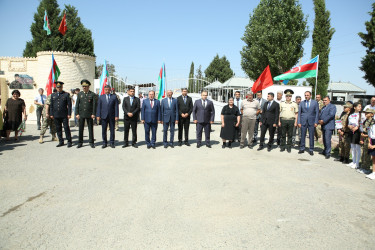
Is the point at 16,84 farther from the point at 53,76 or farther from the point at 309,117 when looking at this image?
the point at 309,117

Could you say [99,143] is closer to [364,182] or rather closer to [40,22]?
[364,182]

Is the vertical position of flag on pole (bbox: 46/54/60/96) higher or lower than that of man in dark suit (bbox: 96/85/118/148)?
higher

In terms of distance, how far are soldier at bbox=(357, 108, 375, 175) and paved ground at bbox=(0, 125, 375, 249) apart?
0.40 m

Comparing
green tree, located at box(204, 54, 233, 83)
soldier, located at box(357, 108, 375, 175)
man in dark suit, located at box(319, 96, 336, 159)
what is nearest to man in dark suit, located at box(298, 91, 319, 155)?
man in dark suit, located at box(319, 96, 336, 159)

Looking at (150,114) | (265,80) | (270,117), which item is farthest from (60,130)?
(265,80)

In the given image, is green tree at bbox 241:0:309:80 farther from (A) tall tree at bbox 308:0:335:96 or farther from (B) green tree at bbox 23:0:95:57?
(B) green tree at bbox 23:0:95:57

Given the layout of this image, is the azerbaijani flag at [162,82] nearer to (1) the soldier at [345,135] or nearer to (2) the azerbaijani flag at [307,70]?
(2) the azerbaijani flag at [307,70]

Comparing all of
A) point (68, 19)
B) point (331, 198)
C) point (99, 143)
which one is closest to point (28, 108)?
point (99, 143)

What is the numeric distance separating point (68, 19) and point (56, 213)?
31.8 meters

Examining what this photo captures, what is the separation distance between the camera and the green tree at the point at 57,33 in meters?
27.7

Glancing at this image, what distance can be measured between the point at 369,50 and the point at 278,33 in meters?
9.01

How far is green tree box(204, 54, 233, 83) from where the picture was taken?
4353cm

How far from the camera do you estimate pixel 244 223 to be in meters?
3.40

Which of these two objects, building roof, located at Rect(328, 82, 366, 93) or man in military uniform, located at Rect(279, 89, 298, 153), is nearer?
man in military uniform, located at Rect(279, 89, 298, 153)
